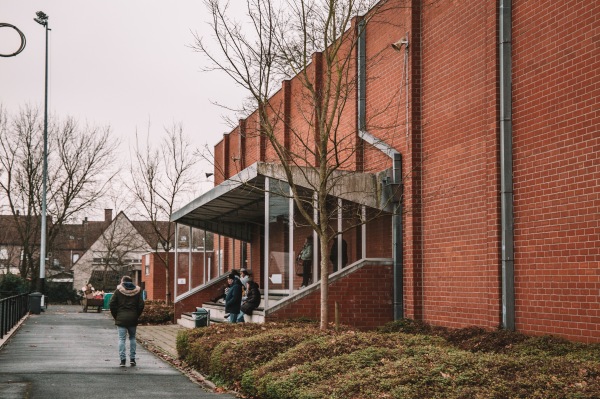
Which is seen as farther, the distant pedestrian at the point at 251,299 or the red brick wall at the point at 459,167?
the distant pedestrian at the point at 251,299

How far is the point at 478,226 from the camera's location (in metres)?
15.6

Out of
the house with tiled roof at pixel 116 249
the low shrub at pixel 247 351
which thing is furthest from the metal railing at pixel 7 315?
the house with tiled roof at pixel 116 249

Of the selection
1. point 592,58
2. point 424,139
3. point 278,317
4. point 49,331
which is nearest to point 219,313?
point 49,331

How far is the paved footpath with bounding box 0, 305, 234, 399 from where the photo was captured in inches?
454

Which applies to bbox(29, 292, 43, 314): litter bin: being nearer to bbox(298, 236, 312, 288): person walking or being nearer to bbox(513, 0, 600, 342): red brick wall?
bbox(298, 236, 312, 288): person walking

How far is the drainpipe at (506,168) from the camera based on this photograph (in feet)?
47.9

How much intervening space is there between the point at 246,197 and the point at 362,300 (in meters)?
6.09

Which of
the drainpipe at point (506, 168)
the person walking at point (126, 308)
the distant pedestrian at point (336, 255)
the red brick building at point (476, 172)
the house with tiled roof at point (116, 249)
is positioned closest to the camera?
the red brick building at point (476, 172)

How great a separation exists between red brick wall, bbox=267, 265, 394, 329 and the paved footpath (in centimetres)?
345

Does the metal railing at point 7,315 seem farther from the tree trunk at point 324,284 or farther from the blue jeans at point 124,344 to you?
the tree trunk at point 324,284

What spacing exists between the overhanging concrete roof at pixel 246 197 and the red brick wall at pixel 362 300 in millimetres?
1595

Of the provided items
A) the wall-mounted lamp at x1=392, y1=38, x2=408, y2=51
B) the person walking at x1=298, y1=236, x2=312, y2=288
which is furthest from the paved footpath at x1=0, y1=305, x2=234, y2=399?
the wall-mounted lamp at x1=392, y1=38, x2=408, y2=51

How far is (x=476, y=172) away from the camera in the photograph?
15.7m

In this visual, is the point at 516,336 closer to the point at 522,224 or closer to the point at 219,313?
the point at 522,224
